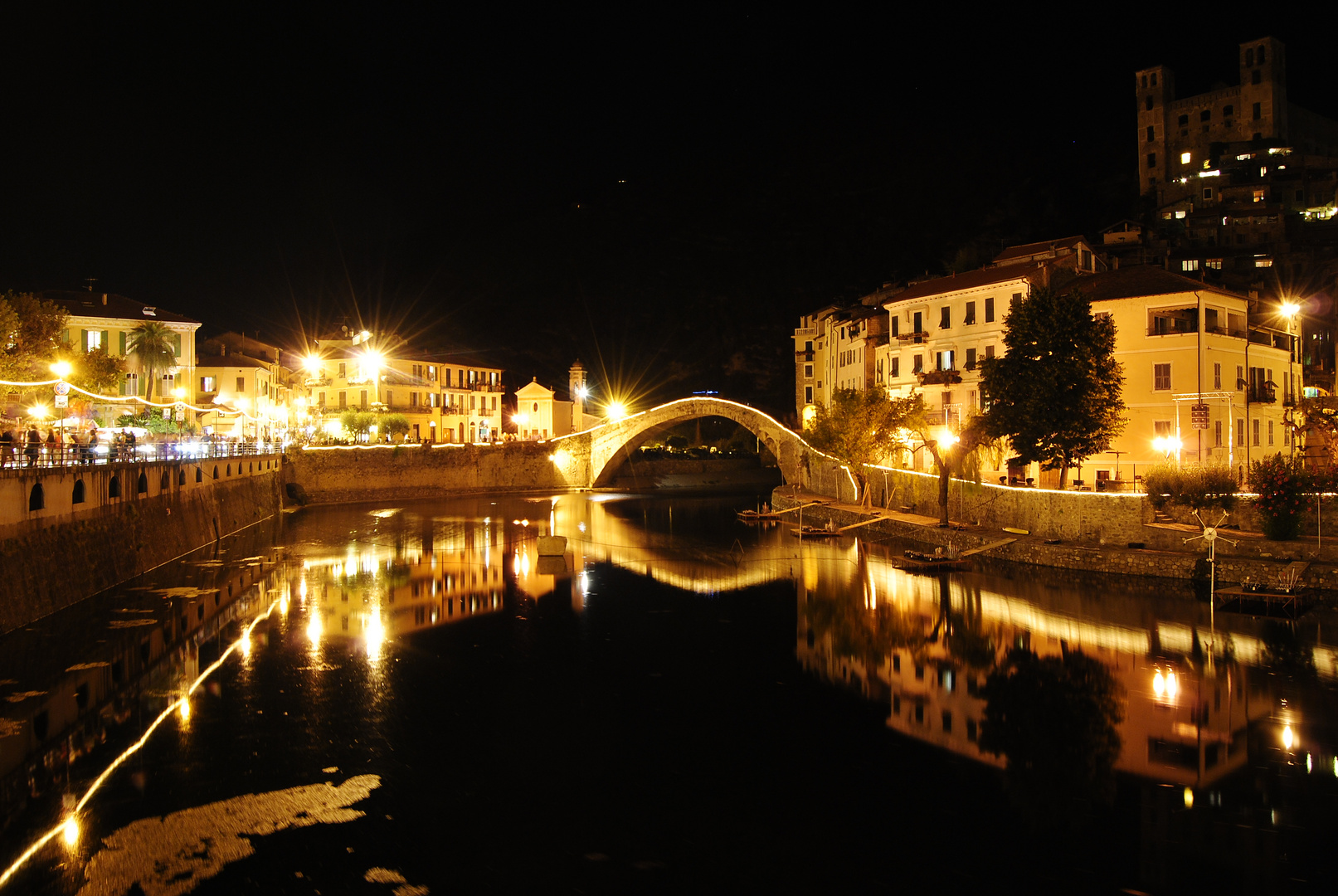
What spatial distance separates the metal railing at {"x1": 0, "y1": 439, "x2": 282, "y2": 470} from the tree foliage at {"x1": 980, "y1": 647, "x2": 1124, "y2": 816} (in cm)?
1730

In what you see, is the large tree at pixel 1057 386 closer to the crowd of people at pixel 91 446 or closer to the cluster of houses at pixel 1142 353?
the cluster of houses at pixel 1142 353

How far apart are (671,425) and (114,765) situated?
44.1 metres

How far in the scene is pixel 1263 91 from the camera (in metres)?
60.6

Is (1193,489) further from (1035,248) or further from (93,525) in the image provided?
(93,525)

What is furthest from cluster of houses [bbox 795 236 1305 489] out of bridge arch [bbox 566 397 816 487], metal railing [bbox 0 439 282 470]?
metal railing [bbox 0 439 282 470]

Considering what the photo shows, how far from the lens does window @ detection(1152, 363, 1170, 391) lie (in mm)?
26594

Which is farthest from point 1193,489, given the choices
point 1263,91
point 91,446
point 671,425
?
point 1263,91

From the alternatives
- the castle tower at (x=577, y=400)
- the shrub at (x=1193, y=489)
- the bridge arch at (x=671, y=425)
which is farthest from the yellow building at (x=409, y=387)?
the shrub at (x=1193, y=489)

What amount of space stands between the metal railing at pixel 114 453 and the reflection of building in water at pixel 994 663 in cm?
1539

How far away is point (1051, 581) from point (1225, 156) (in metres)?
51.9

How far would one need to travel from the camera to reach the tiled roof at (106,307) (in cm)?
3981

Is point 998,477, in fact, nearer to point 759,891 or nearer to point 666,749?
point 666,749

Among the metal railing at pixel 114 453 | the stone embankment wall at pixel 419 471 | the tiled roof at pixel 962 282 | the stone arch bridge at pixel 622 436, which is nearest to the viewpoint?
the metal railing at pixel 114 453

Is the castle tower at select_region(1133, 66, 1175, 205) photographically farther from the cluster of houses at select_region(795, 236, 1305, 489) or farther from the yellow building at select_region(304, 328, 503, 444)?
the yellow building at select_region(304, 328, 503, 444)
